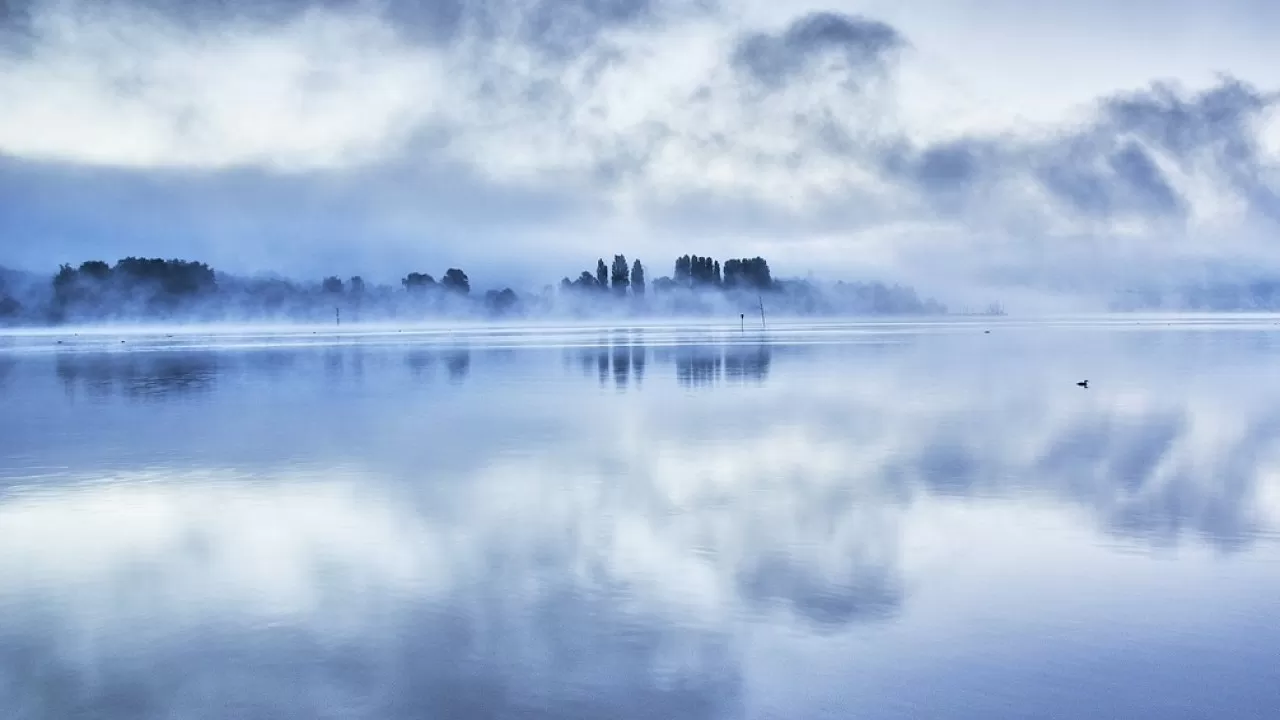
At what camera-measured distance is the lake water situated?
8.04m

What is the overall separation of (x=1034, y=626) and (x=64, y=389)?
41.0m

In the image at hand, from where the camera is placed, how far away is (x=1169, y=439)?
903 inches

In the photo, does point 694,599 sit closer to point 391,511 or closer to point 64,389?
point 391,511

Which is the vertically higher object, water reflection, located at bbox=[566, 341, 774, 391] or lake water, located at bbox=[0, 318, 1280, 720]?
lake water, located at bbox=[0, 318, 1280, 720]

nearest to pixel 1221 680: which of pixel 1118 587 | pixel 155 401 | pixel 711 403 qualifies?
pixel 1118 587

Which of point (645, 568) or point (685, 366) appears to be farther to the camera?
point (685, 366)

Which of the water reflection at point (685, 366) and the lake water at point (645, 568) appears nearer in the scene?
the lake water at point (645, 568)

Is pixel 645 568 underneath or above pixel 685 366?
above

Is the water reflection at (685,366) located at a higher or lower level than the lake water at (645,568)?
lower

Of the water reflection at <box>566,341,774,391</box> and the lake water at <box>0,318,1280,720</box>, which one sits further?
the water reflection at <box>566,341,774,391</box>

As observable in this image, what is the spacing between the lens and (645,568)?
11727 millimetres

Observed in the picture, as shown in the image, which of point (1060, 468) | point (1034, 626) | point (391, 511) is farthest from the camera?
point (1060, 468)

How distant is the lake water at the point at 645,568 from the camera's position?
8.04m

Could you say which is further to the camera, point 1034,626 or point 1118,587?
point 1118,587
